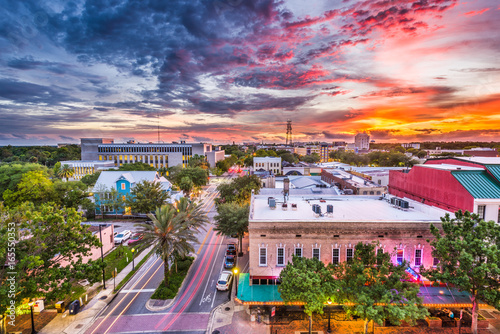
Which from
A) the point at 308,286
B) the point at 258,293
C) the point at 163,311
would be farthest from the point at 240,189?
the point at 308,286

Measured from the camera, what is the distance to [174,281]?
30.5 m

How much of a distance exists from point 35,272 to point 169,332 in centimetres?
1312

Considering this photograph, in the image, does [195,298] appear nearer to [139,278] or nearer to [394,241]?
[139,278]

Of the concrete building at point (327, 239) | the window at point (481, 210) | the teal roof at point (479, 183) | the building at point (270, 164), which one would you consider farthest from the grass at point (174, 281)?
the building at point (270, 164)

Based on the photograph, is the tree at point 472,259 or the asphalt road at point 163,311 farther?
the asphalt road at point 163,311

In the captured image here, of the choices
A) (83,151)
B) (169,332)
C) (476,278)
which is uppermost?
(83,151)

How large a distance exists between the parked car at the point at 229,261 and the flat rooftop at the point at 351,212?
9.54 meters

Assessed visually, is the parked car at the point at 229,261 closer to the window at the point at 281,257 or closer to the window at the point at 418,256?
the window at the point at 281,257

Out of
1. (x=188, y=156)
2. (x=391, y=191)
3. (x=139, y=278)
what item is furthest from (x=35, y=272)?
(x=188, y=156)

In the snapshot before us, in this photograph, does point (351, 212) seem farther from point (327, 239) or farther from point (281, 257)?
point (281, 257)

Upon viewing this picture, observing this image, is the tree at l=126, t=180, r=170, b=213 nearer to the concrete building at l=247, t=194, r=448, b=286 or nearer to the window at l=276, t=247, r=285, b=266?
the concrete building at l=247, t=194, r=448, b=286

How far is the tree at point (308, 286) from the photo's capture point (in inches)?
784

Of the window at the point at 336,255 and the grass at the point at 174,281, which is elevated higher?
the window at the point at 336,255

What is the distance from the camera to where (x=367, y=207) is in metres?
31.1
